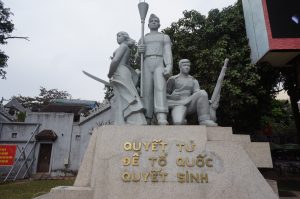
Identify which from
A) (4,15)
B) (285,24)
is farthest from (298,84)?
(4,15)

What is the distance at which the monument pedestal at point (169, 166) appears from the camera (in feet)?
12.6

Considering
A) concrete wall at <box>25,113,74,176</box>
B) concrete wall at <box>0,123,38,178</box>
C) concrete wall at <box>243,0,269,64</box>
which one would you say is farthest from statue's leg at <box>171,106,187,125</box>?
concrete wall at <box>0,123,38,178</box>

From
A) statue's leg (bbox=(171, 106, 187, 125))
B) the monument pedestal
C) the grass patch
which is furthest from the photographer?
the grass patch

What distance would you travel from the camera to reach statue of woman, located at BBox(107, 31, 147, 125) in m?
4.84

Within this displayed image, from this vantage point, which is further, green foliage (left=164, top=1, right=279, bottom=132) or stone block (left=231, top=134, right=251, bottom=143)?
green foliage (left=164, top=1, right=279, bottom=132)

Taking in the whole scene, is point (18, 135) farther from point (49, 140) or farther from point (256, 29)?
point (256, 29)

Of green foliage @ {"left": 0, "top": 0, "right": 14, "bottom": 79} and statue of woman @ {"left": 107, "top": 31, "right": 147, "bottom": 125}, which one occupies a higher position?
green foliage @ {"left": 0, "top": 0, "right": 14, "bottom": 79}

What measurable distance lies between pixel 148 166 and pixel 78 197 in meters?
1.16

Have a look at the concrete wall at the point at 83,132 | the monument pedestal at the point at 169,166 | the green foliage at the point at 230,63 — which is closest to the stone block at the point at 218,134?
the monument pedestal at the point at 169,166

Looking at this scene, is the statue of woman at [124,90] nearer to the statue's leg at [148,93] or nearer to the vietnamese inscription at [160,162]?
the statue's leg at [148,93]

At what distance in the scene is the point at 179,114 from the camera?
4.80m

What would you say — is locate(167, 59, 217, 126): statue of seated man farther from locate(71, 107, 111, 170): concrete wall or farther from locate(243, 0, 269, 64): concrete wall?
locate(71, 107, 111, 170): concrete wall

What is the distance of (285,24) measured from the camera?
45.2 feet

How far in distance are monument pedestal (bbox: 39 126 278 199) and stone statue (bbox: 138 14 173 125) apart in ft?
2.24
